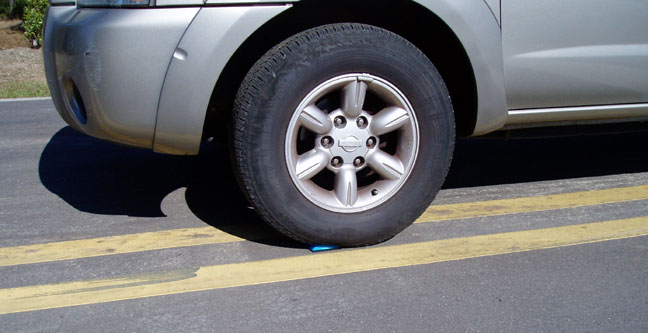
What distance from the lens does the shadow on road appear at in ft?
11.4

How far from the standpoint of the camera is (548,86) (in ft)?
10.1

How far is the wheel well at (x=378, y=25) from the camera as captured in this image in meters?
2.94

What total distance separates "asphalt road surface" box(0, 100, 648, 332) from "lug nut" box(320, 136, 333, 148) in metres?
0.48

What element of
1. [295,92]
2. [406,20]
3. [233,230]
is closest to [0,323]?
[233,230]

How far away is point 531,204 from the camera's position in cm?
355

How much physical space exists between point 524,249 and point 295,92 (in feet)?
4.06

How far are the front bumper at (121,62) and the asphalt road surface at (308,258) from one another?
59 cm

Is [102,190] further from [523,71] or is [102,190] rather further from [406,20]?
[523,71]

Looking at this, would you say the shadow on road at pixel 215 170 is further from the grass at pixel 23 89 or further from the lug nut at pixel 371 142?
the grass at pixel 23 89

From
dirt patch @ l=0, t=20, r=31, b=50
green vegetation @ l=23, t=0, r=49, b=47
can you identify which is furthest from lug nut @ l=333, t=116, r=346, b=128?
dirt patch @ l=0, t=20, r=31, b=50

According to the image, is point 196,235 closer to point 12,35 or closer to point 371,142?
point 371,142

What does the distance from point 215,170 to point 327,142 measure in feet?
4.94

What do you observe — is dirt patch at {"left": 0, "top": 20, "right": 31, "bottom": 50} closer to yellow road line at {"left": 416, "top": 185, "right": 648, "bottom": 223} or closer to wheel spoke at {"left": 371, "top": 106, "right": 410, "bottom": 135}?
yellow road line at {"left": 416, "top": 185, "right": 648, "bottom": 223}

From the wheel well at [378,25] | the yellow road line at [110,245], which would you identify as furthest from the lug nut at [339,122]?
the yellow road line at [110,245]
